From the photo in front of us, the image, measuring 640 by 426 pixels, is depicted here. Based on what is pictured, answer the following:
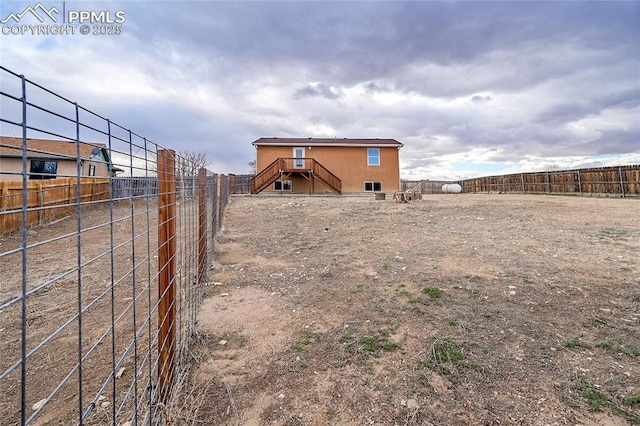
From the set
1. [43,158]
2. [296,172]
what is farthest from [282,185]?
[43,158]

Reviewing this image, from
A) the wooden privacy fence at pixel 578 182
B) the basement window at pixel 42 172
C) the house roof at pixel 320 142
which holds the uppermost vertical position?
the house roof at pixel 320 142

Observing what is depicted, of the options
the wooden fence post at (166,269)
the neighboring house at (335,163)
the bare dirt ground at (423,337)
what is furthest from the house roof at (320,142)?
the wooden fence post at (166,269)

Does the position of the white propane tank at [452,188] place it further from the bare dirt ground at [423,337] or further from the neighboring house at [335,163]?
the bare dirt ground at [423,337]

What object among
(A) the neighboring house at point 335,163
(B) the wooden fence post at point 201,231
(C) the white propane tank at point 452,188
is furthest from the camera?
(C) the white propane tank at point 452,188

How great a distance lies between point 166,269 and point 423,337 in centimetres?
214

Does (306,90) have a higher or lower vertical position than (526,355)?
higher

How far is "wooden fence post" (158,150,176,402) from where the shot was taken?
191 centimetres

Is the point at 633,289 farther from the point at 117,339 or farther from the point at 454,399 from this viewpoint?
the point at 117,339

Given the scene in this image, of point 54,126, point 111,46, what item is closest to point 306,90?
point 111,46

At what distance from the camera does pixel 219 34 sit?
9.05 metres

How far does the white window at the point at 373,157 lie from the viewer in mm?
22125

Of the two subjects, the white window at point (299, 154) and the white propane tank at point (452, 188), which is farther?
the white propane tank at point (452, 188)

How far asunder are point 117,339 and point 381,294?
8.72 feet

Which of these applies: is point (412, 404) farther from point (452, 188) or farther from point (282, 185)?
point (452, 188)
